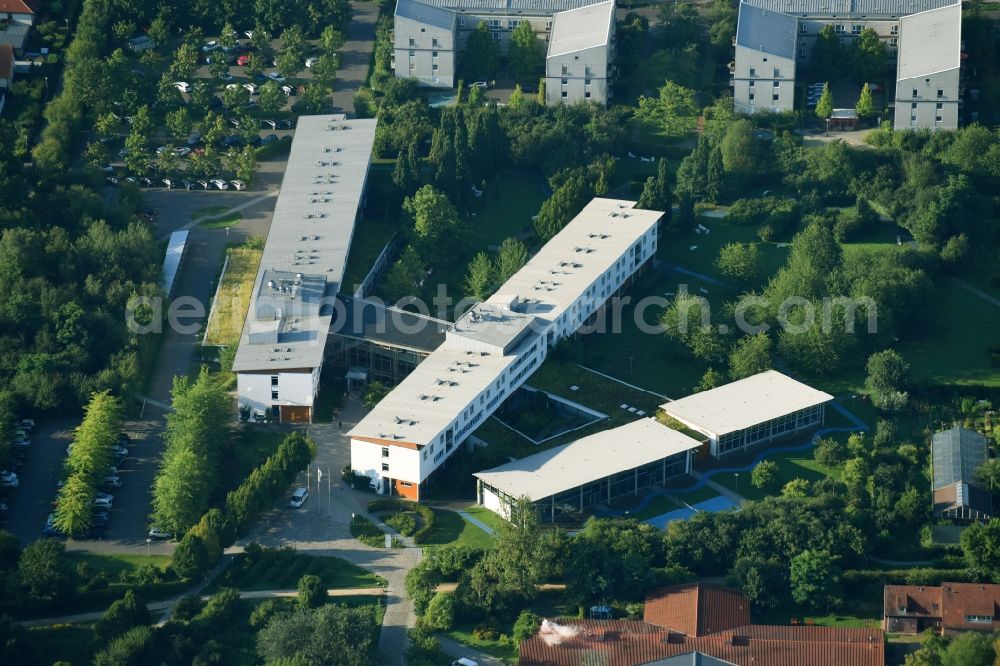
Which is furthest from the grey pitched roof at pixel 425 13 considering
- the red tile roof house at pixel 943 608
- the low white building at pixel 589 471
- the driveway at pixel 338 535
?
the red tile roof house at pixel 943 608

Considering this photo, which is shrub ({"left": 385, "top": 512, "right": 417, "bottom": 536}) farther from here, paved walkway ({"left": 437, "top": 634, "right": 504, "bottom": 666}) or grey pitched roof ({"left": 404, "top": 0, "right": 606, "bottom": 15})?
grey pitched roof ({"left": 404, "top": 0, "right": 606, "bottom": 15})

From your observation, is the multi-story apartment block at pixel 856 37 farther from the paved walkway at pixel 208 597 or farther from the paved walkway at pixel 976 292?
the paved walkway at pixel 208 597

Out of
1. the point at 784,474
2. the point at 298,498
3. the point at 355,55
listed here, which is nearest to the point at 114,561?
the point at 298,498

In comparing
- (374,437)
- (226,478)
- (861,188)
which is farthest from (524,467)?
(861,188)

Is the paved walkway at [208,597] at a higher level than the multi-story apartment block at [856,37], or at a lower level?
lower

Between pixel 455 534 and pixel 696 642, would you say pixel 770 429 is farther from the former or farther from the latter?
pixel 696 642

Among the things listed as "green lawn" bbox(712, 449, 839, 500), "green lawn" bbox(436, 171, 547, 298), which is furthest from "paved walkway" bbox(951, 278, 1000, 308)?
A: "green lawn" bbox(436, 171, 547, 298)
